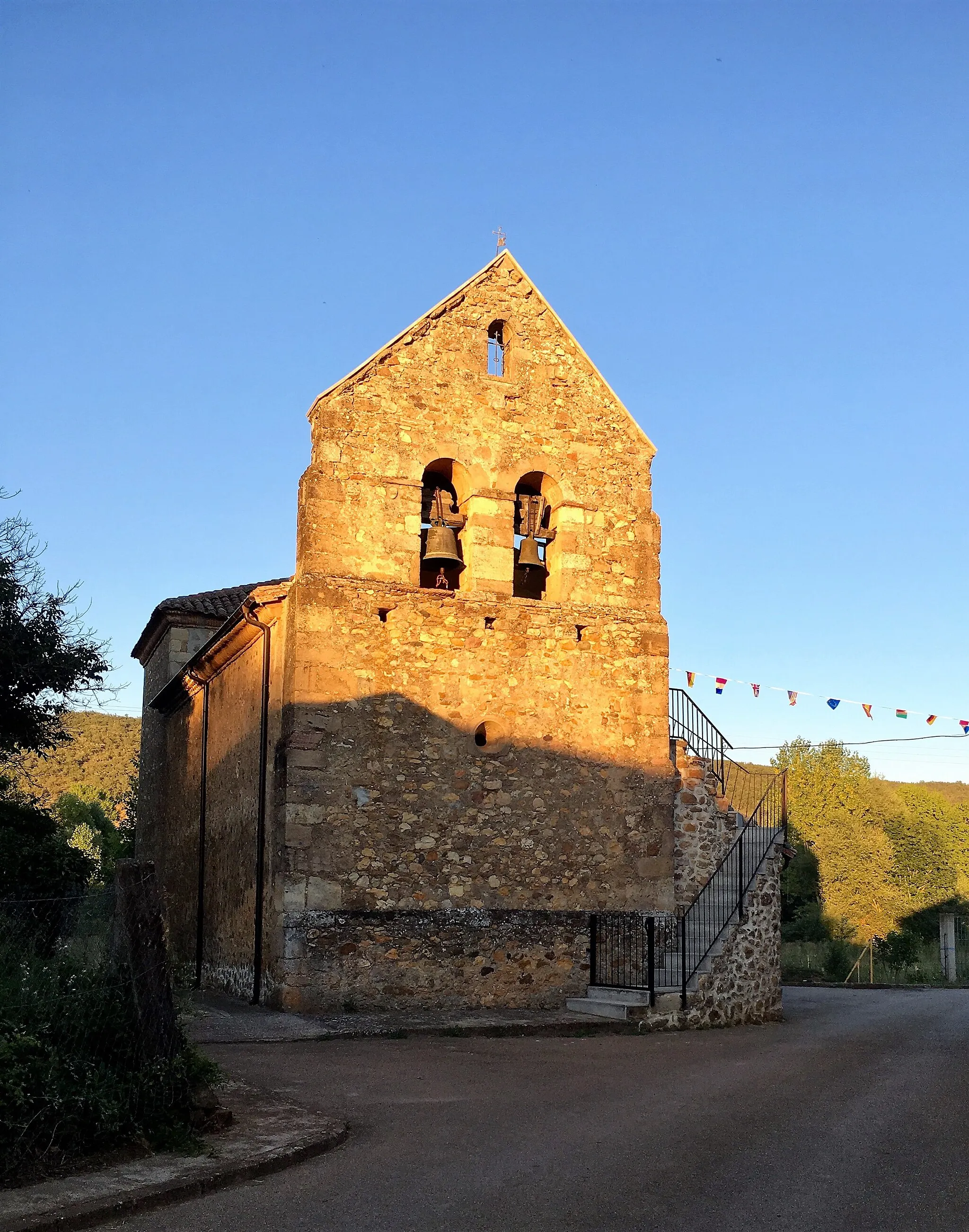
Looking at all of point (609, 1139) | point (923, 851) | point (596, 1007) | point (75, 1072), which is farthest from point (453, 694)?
point (923, 851)

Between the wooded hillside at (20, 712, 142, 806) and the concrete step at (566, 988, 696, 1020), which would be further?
the wooded hillside at (20, 712, 142, 806)

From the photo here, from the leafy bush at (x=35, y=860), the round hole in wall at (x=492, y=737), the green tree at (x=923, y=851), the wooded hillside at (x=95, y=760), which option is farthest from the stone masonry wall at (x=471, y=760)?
the wooded hillside at (x=95, y=760)

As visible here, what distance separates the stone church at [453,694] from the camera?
15.4 metres

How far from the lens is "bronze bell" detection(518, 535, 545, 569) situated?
17.6 m

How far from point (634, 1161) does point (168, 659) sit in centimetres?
1957

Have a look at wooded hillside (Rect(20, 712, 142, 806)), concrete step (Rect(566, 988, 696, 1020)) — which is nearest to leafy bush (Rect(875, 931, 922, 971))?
concrete step (Rect(566, 988, 696, 1020))

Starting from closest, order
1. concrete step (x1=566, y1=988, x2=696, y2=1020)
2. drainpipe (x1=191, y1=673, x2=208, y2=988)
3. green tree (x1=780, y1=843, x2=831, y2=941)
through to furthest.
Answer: concrete step (x1=566, y1=988, x2=696, y2=1020) → drainpipe (x1=191, y1=673, x2=208, y2=988) → green tree (x1=780, y1=843, x2=831, y2=941)

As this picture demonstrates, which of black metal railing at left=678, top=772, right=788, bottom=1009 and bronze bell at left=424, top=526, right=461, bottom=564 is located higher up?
bronze bell at left=424, top=526, right=461, bottom=564

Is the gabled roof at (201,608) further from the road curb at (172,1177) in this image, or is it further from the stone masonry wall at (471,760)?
the road curb at (172,1177)

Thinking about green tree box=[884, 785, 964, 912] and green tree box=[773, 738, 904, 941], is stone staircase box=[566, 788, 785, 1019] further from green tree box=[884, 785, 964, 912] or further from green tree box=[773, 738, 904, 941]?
green tree box=[884, 785, 964, 912]

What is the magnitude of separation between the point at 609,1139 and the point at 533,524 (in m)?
10.9

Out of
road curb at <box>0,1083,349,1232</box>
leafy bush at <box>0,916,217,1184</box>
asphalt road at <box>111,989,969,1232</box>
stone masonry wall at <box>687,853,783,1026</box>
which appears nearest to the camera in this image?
road curb at <box>0,1083,349,1232</box>

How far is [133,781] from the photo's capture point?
3900 centimetres

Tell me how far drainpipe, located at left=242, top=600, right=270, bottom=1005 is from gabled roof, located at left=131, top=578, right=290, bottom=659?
8.17 meters
